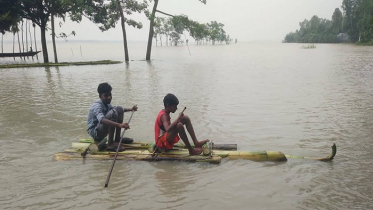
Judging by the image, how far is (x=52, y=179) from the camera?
4.57 metres

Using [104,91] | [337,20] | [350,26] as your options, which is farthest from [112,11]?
[337,20]

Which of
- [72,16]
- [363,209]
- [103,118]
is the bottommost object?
[363,209]

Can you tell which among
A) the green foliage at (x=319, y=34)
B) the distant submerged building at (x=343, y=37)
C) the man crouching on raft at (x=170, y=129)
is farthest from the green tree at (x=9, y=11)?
the green foliage at (x=319, y=34)

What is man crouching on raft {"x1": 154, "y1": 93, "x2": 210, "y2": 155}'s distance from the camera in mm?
4928

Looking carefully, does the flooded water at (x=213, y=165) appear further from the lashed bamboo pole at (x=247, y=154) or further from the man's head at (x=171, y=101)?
the man's head at (x=171, y=101)

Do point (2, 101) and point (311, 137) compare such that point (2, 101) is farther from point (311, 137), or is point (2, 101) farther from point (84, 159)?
point (311, 137)

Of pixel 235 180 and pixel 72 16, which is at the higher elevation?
pixel 72 16

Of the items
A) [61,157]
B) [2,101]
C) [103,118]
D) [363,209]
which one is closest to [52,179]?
[61,157]

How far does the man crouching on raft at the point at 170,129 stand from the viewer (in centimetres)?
493

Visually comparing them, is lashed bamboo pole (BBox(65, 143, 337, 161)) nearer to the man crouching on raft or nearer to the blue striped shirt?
the man crouching on raft

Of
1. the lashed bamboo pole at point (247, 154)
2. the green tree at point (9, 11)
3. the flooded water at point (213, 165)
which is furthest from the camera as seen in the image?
the green tree at point (9, 11)

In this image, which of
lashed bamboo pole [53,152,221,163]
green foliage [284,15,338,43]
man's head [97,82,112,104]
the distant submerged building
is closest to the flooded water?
lashed bamboo pole [53,152,221,163]

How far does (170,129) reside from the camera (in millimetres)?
4906

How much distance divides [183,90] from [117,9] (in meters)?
18.3
